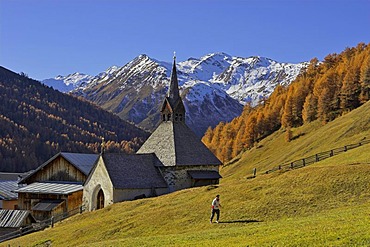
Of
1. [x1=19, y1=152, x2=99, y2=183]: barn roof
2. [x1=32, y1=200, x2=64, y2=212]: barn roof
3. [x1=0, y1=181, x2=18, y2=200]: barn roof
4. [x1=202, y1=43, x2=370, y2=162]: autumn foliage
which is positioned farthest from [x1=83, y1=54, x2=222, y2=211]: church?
[x1=202, y1=43, x2=370, y2=162]: autumn foliage

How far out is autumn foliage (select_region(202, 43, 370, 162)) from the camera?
14338 cm

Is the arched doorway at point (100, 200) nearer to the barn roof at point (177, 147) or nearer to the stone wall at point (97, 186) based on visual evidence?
the stone wall at point (97, 186)

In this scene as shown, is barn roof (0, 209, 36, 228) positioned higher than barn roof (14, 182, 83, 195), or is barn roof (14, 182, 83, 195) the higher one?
barn roof (14, 182, 83, 195)

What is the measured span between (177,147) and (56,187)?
58.5 ft

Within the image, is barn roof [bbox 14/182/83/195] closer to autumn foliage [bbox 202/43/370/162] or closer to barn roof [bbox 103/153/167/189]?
barn roof [bbox 103/153/167/189]

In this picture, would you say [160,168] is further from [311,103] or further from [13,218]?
[311,103]

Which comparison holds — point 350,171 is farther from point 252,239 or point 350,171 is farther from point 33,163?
point 33,163

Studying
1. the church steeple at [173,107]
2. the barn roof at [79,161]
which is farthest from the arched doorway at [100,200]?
the church steeple at [173,107]

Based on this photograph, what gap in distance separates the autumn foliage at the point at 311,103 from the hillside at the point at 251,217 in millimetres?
100822

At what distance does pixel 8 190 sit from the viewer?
7944cm

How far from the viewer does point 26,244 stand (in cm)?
4228

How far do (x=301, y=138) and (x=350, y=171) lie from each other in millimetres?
98614

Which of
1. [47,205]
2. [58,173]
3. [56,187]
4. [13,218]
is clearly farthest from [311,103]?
[13,218]

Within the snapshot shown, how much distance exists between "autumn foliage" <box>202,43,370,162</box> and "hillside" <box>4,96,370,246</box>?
10082 centimetres
